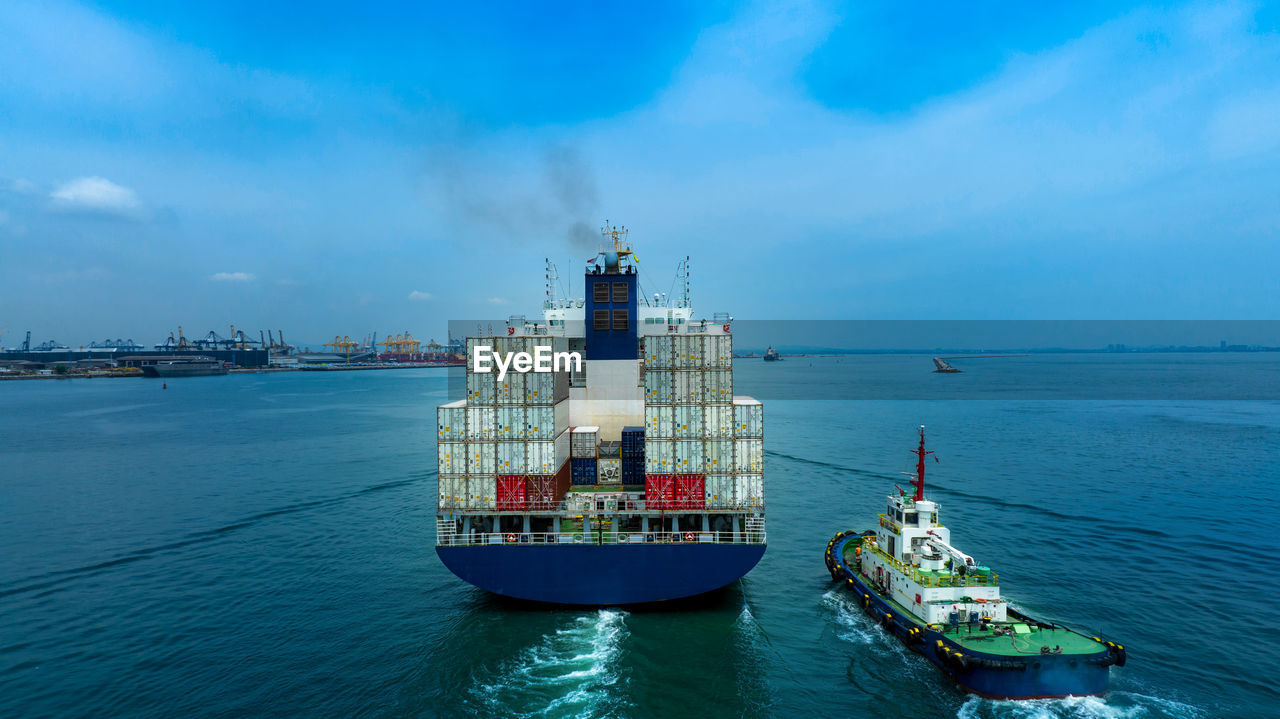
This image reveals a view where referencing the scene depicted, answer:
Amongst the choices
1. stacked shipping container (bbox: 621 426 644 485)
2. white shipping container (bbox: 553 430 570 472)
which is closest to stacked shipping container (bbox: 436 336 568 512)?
white shipping container (bbox: 553 430 570 472)

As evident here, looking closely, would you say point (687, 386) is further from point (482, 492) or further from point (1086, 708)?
point (1086, 708)

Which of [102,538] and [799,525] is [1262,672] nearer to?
[799,525]

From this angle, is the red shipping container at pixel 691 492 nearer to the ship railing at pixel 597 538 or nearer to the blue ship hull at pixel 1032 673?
the ship railing at pixel 597 538

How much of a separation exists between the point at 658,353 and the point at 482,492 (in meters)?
10.4

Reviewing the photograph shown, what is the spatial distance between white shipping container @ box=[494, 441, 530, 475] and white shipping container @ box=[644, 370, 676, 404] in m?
6.30

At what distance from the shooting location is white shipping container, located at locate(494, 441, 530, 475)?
27747 mm

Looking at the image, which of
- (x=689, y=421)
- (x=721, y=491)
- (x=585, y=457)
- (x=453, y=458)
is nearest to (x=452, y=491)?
(x=453, y=458)

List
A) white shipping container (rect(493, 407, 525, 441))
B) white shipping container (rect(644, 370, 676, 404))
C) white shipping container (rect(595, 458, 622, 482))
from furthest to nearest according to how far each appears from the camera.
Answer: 1. white shipping container (rect(595, 458, 622, 482))
2. white shipping container (rect(493, 407, 525, 441))
3. white shipping container (rect(644, 370, 676, 404))

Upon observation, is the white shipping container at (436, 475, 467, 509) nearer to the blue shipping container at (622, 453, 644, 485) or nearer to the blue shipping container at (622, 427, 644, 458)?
the blue shipping container at (622, 453, 644, 485)

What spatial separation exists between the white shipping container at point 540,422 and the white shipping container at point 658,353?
507cm

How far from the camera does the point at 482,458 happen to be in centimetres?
2780

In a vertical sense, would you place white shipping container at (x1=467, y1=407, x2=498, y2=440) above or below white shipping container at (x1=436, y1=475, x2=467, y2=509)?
above

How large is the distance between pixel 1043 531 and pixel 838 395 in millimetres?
91488

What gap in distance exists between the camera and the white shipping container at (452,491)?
27234mm
